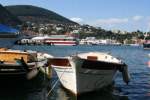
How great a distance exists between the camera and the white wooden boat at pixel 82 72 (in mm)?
23328

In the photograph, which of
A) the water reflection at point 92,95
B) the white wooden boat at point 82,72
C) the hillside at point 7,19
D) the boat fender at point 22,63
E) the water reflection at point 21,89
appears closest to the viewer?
the white wooden boat at point 82,72

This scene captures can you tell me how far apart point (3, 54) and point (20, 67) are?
3178 millimetres

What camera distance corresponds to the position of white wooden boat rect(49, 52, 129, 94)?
918 inches

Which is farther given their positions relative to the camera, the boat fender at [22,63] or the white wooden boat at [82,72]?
the boat fender at [22,63]

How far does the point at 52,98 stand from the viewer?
994 inches

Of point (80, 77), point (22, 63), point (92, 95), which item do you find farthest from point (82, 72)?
point (22, 63)

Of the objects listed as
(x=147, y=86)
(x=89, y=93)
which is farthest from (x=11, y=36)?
(x=89, y=93)

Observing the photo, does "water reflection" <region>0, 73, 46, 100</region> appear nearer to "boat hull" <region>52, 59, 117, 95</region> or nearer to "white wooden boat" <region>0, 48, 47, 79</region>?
"white wooden boat" <region>0, 48, 47, 79</region>

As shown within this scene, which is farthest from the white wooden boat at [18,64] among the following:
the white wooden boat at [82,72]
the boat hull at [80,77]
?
the boat hull at [80,77]

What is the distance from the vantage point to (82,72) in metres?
23.6

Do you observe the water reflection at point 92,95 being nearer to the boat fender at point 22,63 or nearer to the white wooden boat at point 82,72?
the white wooden boat at point 82,72

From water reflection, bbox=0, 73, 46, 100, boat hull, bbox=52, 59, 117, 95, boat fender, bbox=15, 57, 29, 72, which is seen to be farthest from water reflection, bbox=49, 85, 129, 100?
boat fender, bbox=15, 57, 29, 72

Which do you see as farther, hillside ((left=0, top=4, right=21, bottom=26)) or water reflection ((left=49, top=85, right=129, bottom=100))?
hillside ((left=0, top=4, right=21, bottom=26))

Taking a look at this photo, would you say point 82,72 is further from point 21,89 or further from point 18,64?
point 21,89
